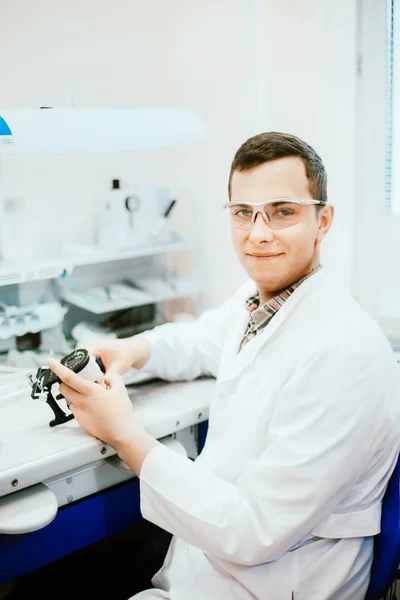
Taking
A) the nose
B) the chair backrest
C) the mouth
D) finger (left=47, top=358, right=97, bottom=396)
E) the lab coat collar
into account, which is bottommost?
the chair backrest

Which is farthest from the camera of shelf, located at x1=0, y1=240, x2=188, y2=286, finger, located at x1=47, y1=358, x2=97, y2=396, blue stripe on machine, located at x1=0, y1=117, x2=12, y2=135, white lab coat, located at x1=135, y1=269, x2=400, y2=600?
shelf, located at x1=0, y1=240, x2=188, y2=286

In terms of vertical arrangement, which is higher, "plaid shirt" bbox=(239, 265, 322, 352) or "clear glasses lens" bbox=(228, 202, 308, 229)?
"clear glasses lens" bbox=(228, 202, 308, 229)

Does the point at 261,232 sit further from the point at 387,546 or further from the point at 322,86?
the point at 322,86

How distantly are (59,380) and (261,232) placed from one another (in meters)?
0.53

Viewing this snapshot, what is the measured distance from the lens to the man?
0.96m

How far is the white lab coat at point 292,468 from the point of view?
3.13 ft

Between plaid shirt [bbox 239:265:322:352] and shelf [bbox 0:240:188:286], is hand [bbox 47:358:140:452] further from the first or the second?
shelf [bbox 0:240:188:286]

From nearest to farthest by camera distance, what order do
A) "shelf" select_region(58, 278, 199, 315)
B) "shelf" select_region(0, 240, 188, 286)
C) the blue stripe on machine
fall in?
the blue stripe on machine
"shelf" select_region(0, 240, 188, 286)
"shelf" select_region(58, 278, 199, 315)

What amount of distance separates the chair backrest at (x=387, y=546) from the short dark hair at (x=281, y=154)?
0.54m

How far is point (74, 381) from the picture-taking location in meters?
1.21

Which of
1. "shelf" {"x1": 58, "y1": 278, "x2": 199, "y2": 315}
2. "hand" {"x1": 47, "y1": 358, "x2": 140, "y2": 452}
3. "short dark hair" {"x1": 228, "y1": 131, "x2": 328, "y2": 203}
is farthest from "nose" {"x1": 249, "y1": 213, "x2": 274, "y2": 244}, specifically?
"shelf" {"x1": 58, "y1": 278, "x2": 199, "y2": 315}

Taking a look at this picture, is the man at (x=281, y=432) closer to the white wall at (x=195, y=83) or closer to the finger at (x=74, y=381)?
the finger at (x=74, y=381)

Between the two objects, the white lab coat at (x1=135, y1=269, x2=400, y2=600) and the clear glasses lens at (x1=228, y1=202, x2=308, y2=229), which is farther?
the clear glasses lens at (x1=228, y1=202, x2=308, y2=229)

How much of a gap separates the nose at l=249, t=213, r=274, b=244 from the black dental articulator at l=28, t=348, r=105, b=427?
1.50 ft
